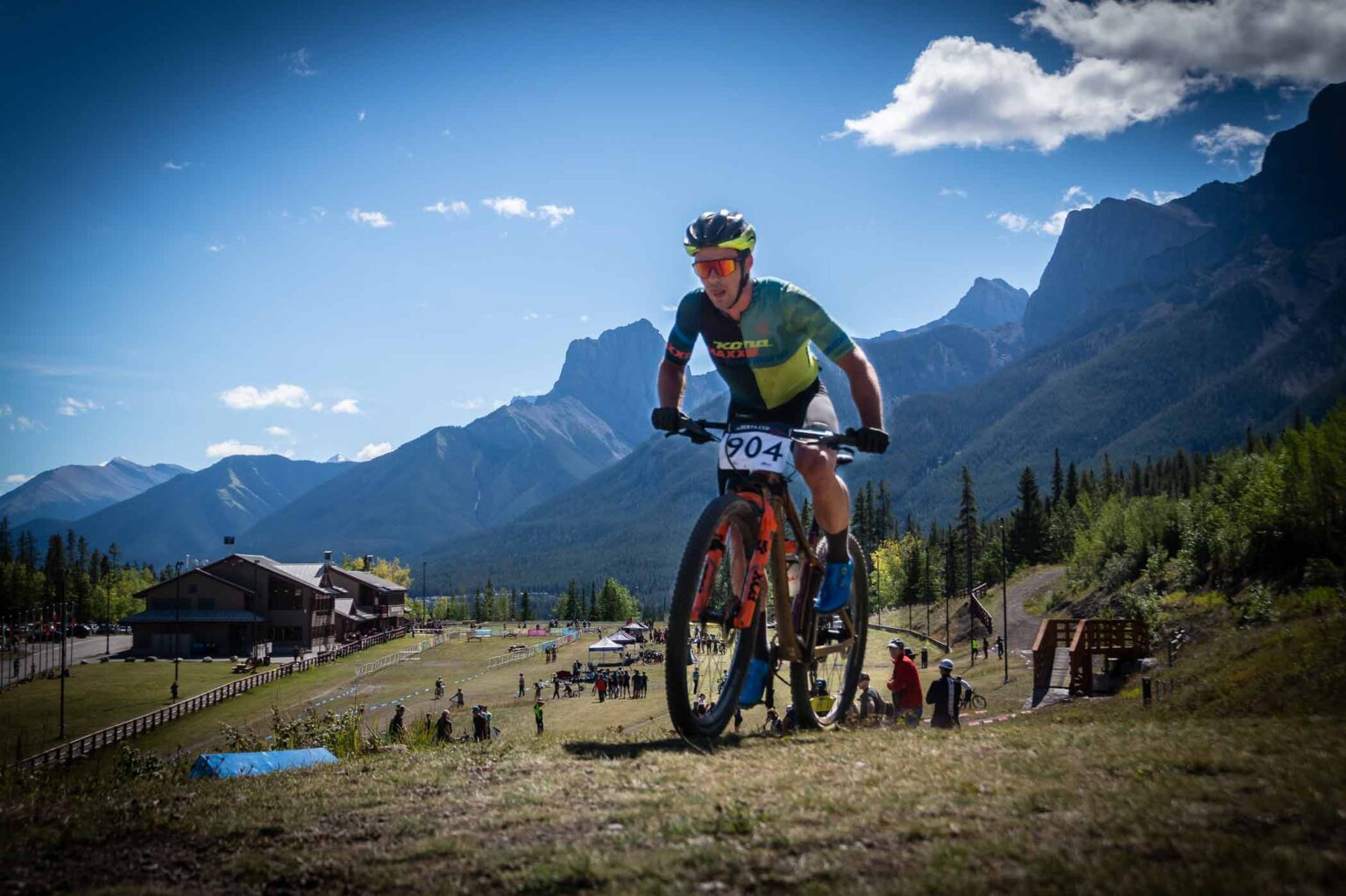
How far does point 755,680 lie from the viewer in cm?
886

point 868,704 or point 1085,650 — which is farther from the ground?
point 868,704

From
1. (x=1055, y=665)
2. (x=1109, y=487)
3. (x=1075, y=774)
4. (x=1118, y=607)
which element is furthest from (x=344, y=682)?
(x=1109, y=487)

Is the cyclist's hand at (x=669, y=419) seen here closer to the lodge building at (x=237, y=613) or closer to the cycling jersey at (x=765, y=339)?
the cycling jersey at (x=765, y=339)

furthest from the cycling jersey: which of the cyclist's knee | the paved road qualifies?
the paved road

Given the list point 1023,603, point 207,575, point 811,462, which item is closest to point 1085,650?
point 811,462

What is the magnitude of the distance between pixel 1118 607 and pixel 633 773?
73.0m

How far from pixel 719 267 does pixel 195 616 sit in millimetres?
103278

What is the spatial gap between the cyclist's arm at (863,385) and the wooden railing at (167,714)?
9715 mm

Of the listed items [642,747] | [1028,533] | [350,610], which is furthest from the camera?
[1028,533]

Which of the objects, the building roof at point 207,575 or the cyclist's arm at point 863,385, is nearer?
the cyclist's arm at point 863,385

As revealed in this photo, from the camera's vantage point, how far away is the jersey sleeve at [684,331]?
955cm

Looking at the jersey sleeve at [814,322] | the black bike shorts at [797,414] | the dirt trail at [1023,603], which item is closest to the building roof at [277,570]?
the dirt trail at [1023,603]

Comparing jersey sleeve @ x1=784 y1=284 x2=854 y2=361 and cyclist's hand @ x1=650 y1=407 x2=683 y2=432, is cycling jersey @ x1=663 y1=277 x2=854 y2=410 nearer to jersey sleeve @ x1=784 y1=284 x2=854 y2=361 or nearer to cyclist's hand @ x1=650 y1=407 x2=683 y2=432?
jersey sleeve @ x1=784 y1=284 x2=854 y2=361

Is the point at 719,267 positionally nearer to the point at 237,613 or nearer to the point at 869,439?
the point at 869,439
